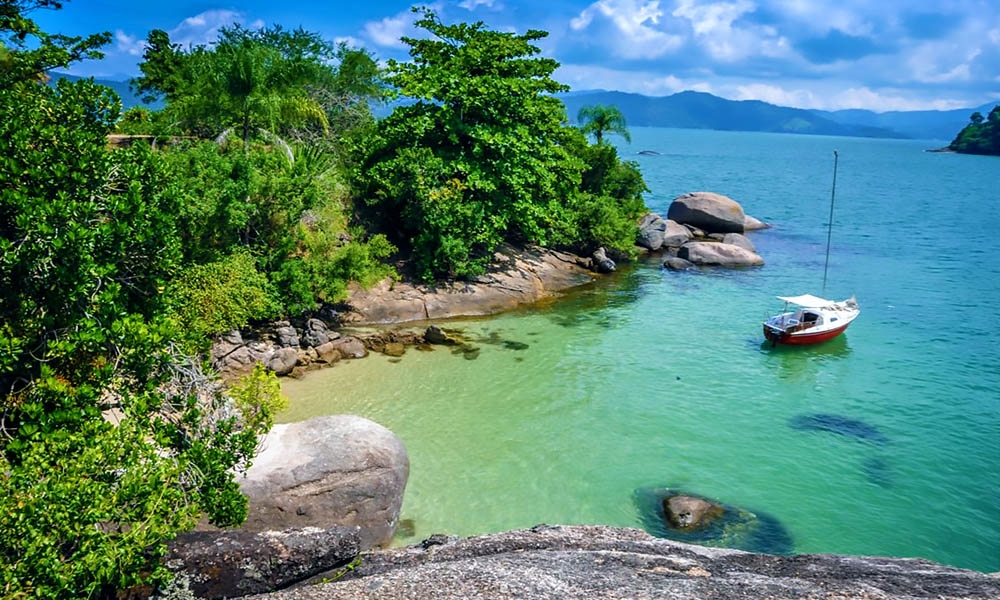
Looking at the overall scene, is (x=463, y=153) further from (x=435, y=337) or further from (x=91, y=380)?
(x=91, y=380)

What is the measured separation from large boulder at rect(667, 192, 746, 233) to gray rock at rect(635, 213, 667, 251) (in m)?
5.42

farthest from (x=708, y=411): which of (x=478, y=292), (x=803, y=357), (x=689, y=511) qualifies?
(x=478, y=292)

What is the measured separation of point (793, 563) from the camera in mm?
11469

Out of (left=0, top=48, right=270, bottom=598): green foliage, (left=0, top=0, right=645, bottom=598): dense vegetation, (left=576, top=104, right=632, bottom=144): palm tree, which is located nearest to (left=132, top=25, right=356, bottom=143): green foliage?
(left=0, top=0, right=645, bottom=598): dense vegetation

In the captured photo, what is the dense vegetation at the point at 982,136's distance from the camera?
15050cm

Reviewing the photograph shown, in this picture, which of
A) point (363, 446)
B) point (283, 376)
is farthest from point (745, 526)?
point (283, 376)

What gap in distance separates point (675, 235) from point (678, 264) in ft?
21.9

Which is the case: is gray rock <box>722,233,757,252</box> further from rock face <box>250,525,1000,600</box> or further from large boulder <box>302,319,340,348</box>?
rock face <box>250,525,1000,600</box>

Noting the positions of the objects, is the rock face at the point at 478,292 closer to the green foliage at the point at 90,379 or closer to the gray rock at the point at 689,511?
the gray rock at the point at 689,511

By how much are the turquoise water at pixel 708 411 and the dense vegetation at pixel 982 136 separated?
475 feet

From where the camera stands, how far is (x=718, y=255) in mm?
41031

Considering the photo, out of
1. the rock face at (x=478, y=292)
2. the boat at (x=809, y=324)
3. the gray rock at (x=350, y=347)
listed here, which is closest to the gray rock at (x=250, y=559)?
the gray rock at (x=350, y=347)

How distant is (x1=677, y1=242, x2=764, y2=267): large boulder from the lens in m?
40.8

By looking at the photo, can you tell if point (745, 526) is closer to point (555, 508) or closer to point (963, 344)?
point (555, 508)
